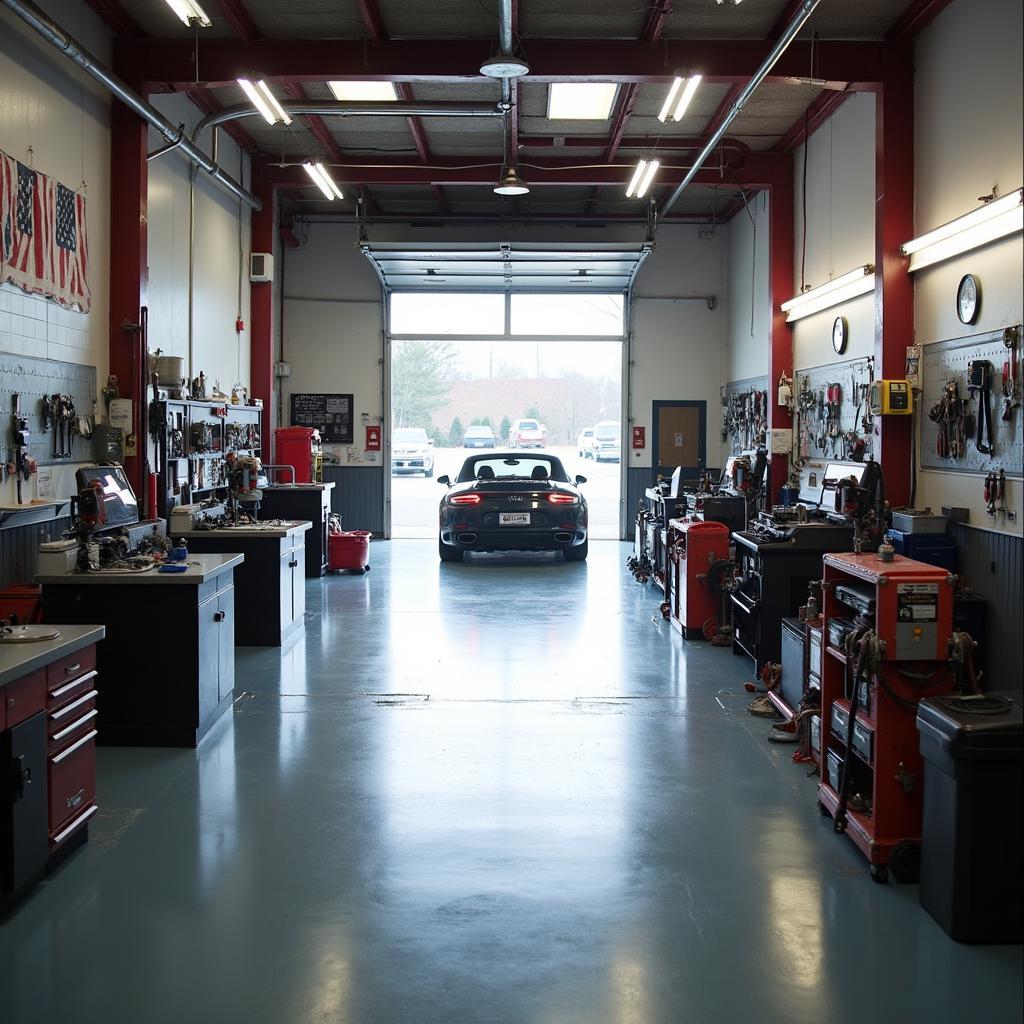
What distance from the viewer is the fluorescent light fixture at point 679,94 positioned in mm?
7348

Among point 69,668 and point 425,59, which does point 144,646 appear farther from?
point 425,59

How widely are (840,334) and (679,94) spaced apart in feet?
8.19

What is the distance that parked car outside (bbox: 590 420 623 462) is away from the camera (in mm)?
19361

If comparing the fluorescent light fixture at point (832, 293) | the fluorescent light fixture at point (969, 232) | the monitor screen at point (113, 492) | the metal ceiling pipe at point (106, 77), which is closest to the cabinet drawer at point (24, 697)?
the monitor screen at point (113, 492)

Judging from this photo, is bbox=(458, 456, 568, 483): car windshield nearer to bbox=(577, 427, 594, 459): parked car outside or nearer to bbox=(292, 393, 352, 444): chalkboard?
bbox=(292, 393, 352, 444): chalkboard

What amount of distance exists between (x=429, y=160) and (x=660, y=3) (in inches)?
191

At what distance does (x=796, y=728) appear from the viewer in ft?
17.0

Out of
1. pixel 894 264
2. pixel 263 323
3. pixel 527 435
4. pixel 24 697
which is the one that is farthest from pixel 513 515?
pixel 527 435

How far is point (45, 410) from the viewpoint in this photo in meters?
6.35

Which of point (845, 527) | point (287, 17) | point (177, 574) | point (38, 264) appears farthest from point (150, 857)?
point (287, 17)

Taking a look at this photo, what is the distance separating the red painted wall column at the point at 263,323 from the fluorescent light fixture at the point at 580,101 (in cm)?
357

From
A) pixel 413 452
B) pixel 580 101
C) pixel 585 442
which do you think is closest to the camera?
pixel 580 101

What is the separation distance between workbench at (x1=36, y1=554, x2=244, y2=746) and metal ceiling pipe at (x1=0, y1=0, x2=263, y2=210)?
10.0ft

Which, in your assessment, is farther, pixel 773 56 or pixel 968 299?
pixel 773 56
